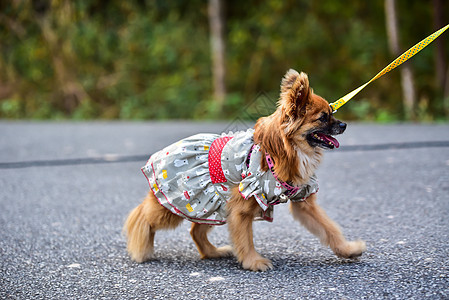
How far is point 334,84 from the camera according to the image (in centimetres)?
1945

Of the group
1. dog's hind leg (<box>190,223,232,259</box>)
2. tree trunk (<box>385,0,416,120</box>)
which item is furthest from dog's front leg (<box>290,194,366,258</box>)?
tree trunk (<box>385,0,416,120</box>)

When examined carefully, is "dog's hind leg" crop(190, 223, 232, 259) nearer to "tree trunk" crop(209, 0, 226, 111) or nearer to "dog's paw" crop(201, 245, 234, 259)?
"dog's paw" crop(201, 245, 234, 259)

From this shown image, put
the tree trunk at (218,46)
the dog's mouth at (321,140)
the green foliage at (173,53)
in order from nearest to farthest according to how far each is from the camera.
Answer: the dog's mouth at (321,140), the tree trunk at (218,46), the green foliage at (173,53)

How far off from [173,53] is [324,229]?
17.7 metres

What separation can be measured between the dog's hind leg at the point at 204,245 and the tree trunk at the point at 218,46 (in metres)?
13.0

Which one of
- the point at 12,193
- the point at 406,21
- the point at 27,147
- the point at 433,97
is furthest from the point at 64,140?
the point at 406,21

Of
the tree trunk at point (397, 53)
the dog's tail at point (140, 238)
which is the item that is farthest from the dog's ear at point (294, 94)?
the tree trunk at point (397, 53)

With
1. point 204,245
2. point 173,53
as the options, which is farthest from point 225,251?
point 173,53

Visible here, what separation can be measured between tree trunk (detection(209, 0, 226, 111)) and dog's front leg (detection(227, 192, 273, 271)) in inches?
529

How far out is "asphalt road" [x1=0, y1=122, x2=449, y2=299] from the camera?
3.50 metres

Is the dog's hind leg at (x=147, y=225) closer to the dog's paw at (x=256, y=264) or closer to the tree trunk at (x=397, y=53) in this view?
the dog's paw at (x=256, y=264)

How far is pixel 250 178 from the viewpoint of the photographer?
12.5 feet

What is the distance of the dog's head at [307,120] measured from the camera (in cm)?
368

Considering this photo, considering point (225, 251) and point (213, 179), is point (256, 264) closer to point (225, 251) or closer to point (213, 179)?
point (225, 251)
